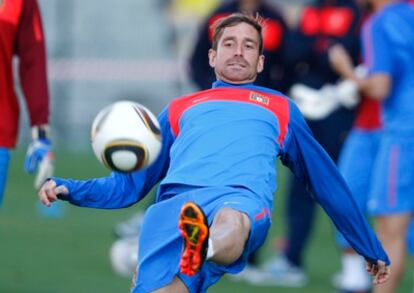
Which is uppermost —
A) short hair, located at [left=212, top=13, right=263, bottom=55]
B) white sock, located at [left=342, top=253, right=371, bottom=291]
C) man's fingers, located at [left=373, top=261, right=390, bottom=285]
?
short hair, located at [left=212, top=13, right=263, bottom=55]

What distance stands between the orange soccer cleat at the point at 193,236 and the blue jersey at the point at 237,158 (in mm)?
576

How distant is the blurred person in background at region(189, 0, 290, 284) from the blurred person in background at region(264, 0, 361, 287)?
0.11 metres

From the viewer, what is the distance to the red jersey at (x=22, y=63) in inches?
312

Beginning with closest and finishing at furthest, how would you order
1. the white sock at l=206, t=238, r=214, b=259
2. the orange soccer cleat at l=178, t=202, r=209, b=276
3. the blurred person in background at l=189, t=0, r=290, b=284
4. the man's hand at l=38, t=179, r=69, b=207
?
the orange soccer cleat at l=178, t=202, r=209, b=276 → the white sock at l=206, t=238, r=214, b=259 → the man's hand at l=38, t=179, r=69, b=207 → the blurred person in background at l=189, t=0, r=290, b=284

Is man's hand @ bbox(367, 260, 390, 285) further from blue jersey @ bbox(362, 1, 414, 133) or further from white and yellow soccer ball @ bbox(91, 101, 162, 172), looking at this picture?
blue jersey @ bbox(362, 1, 414, 133)

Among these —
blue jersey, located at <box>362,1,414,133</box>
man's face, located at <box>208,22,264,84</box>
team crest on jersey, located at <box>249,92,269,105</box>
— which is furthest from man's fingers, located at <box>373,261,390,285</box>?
blue jersey, located at <box>362,1,414,133</box>

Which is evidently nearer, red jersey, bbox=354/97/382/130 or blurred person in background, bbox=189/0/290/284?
red jersey, bbox=354/97/382/130

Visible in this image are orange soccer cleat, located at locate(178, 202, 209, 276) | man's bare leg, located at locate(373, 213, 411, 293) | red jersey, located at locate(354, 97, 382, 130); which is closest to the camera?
orange soccer cleat, located at locate(178, 202, 209, 276)

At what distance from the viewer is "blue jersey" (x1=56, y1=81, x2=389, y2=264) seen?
6434 millimetres

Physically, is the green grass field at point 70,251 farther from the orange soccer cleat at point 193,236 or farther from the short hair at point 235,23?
the orange soccer cleat at point 193,236

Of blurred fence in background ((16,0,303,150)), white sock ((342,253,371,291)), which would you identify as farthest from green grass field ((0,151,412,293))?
blurred fence in background ((16,0,303,150))

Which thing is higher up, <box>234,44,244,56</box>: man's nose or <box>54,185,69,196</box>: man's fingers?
<box>234,44,244,56</box>: man's nose

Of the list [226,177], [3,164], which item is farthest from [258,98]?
[3,164]

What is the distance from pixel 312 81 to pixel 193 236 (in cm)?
540
